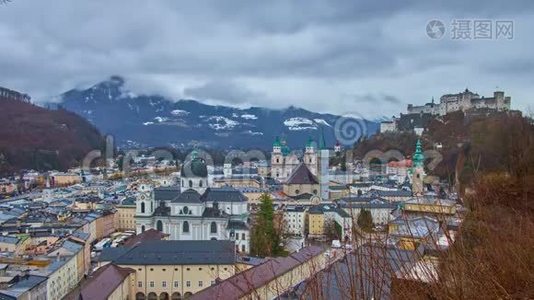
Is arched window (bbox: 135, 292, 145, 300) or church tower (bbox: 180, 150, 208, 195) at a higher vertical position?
church tower (bbox: 180, 150, 208, 195)

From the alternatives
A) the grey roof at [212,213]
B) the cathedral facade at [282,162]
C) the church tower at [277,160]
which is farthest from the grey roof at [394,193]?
the grey roof at [212,213]

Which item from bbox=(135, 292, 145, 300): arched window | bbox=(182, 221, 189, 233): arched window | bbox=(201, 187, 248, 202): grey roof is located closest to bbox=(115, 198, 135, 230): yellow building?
bbox=(201, 187, 248, 202): grey roof

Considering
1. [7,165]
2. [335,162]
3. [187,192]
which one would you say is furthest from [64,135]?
[187,192]

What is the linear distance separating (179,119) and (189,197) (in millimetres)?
127050

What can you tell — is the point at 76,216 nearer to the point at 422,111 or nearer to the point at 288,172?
the point at 288,172

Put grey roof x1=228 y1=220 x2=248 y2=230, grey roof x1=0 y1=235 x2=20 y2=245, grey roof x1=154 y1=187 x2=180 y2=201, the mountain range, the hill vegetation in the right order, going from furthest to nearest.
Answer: the mountain range
the hill vegetation
grey roof x1=154 y1=187 x2=180 y2=201
grey roof x1=228 y1=220 x2=248 y2=230
grey roof x1=0 y1=235 x2=20 y2=245

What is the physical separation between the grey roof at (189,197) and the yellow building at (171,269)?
18.2ft

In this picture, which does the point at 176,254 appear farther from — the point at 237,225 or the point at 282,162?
the point at 282,162

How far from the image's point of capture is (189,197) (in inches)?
750

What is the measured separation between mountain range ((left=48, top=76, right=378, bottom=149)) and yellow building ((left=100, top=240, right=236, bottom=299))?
96663mm

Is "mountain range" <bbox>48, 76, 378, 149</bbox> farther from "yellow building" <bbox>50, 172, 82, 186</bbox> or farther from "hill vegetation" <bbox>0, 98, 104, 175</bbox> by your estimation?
"yellow building" <bbox>50, 172, 82, 186</bbox>

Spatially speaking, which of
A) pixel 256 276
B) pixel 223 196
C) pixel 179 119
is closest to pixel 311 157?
pixel 223 196

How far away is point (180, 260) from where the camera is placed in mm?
13148

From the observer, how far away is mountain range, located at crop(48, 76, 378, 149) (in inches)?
4779
